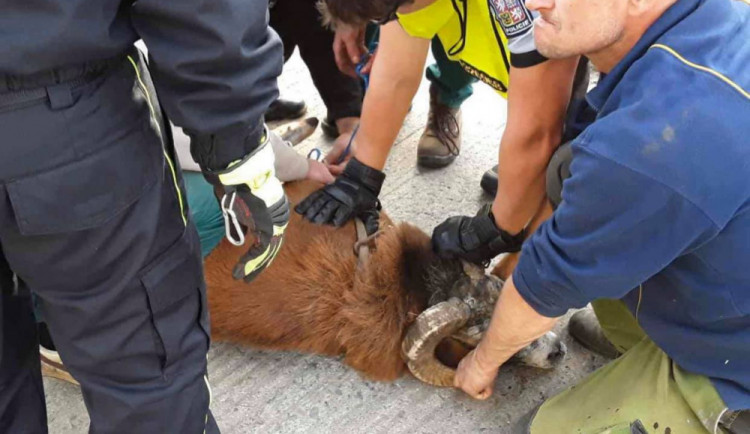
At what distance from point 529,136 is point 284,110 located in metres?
1.58

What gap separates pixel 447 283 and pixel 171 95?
1.18m

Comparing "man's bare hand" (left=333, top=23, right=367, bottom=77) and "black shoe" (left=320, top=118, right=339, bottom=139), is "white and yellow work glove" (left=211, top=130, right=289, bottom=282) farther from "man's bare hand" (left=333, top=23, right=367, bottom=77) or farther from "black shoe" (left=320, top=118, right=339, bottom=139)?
"black shoe" (left=320, top=118, right=339, bottom=139)

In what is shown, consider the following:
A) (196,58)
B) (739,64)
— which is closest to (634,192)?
(739,64)

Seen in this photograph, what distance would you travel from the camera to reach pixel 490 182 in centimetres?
302

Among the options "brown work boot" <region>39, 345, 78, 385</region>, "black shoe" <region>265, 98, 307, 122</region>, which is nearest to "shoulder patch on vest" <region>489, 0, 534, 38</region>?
"black shoe" <region>265, 98, 307, 122</region>

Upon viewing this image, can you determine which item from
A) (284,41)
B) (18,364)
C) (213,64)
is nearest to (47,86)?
(213,64)

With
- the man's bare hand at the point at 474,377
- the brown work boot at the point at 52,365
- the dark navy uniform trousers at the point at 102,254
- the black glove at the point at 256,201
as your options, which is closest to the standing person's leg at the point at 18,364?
the dark navy uniform trousers at the point at 102,254

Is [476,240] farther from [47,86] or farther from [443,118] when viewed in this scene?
[47,86]

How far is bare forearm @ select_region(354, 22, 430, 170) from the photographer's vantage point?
2.65 meters

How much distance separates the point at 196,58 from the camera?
4.46ft

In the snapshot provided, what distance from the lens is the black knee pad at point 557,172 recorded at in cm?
206

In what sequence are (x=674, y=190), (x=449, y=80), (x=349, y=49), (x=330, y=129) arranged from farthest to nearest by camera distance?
1. (x=330, y=129)
2. (x=449, y=80)
3. (x=349, y=49)
4. (x=674, y=190)

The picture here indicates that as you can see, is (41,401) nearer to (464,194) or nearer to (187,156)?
(187,156)

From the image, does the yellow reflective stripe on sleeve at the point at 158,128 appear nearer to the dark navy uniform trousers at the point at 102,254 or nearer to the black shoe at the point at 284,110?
the dark navy uniform trousers at the point at 102,254
